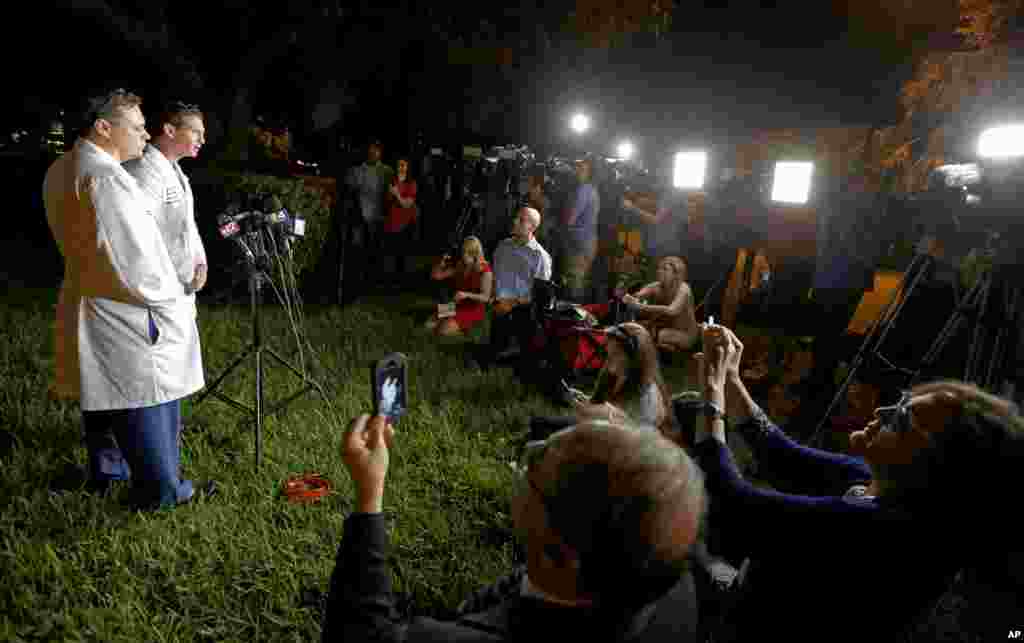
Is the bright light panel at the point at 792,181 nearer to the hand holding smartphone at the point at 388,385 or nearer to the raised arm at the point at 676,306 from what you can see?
the raised arm at the point at 676,306

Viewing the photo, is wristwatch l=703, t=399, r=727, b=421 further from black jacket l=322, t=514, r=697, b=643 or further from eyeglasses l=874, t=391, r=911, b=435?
black jacket l=322, t=514, r=697, b=643

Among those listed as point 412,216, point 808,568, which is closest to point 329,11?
point 412,216

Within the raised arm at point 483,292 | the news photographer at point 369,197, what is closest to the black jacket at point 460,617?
the raised arm at point 483,292

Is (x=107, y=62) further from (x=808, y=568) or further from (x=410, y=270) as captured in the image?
(x=808, y=568)

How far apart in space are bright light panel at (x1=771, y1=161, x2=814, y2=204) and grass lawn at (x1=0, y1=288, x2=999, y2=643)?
4777 mm

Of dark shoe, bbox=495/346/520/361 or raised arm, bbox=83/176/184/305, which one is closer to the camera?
raised arm, bbox=83/176/184/305

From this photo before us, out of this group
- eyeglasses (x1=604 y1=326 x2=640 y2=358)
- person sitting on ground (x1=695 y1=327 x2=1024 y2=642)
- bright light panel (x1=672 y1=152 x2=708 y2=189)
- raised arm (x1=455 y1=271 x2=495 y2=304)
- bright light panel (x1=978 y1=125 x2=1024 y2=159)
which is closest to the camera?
person sitting on ground (x1=695 y1=327 x2=1024 y2=642)

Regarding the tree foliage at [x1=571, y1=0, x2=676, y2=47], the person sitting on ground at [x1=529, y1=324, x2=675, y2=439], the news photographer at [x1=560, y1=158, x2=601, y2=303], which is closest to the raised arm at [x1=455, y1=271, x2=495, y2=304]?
the news photographer at [x1=560, y1=158, x2=601, y2=303]

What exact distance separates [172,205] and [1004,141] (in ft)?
14.7

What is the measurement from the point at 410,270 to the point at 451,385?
5.43m

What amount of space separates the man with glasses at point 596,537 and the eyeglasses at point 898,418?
2.18 feet

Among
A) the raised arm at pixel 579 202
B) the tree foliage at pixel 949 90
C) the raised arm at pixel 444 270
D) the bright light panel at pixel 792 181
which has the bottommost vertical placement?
the raised arm at pixel 444 270

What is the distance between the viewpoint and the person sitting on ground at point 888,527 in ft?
4.09

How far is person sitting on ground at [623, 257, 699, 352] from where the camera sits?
581 cm
